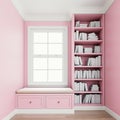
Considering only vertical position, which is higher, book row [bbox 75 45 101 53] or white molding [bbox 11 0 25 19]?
white molding [bbox 11 0 25 19]

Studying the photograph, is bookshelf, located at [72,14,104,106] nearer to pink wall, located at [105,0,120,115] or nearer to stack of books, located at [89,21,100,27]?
stack of books, located at [89,21,100,27]

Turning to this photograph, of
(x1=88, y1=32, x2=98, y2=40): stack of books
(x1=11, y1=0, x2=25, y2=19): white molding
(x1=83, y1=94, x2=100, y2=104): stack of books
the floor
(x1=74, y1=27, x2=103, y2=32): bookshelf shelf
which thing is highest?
(x1=11, y1=0, x2=25, y2=19): white molding

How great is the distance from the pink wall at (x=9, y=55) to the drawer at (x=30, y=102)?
1.03 ft

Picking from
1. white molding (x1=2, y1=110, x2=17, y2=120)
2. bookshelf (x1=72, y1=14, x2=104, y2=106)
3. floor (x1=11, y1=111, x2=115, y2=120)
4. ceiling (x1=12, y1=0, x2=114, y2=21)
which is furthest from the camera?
bookshelf (x1=72, y1=14, x2=104, y2=106)

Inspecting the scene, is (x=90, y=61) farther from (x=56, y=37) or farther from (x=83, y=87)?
(x=56, y=37)

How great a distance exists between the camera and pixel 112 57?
15.9 ft

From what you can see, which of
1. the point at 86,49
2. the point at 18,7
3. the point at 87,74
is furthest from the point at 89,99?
the point at 18,7

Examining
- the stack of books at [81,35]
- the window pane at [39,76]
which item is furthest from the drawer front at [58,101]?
the stack of books at [81,35]

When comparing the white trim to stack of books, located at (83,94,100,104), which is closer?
the white trim

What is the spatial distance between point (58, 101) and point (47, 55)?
5.27 ft

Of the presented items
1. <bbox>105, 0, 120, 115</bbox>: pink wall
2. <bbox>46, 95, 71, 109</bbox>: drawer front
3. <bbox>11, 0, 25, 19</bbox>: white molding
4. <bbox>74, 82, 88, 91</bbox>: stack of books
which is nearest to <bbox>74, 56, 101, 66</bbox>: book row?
<bbox>105, 0, 120, 115</bbox>: pink wall

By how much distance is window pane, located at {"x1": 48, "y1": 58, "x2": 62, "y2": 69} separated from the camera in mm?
6266

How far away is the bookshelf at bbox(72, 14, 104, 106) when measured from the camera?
566cm

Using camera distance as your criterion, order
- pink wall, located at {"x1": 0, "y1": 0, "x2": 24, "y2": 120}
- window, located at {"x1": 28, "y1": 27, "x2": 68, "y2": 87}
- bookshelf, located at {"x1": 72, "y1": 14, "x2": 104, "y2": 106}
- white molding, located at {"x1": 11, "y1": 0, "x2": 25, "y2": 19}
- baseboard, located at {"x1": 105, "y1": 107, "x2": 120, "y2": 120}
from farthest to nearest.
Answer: window, located at {"x1": 28, "y1": 27, "x2": 68, "y2": 87} → bookshelf, located at {"x1": 72, "y1": 14, "x2": 104, "y2": 106} → white molding, located at {"x1": 11, "y1": 0, "x2": 25, "y2": 19} → baseboard, located at {"x1": 105, "y1": 107, "x2": 120, "y2": 120} → pink wall, located at {"x1": 0, "y1": 0, "x2": 24, "y2": 120}
